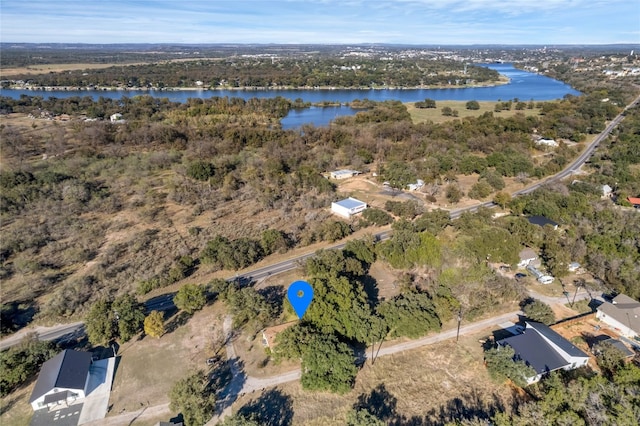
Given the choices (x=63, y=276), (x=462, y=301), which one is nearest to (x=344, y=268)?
(x=462, y=301)

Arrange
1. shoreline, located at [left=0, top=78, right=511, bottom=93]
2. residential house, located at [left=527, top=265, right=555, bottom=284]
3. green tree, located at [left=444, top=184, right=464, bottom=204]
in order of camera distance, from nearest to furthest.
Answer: residential house, located at [left=527, top=265, right=555, bottom=284], green tree, located at [left=444, top=184, right=464, bottom=204], shoreline, located at [left=0, top=78, right=511, bottom=93]

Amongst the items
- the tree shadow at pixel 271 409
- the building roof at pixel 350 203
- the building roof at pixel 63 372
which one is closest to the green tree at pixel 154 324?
the building roof at pixel 63 372

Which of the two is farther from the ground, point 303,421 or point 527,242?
point 527,242

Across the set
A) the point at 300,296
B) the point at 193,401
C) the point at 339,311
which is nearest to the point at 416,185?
the point at 300,296

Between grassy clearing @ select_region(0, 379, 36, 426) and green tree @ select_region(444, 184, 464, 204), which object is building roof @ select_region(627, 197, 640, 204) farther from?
grassy clearing @ select_region(0, 379, 36, 426)

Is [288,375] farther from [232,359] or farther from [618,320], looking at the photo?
[618,320]

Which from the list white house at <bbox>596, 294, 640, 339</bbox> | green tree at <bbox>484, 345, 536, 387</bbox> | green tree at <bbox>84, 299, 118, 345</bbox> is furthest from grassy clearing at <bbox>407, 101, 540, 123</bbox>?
green tree at <bbox>84, 299, 118, 345</bbox>

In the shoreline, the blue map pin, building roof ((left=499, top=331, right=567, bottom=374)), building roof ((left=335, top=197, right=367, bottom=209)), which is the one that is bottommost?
building roof ((left=499, top=331, right=567, bottom=374))
